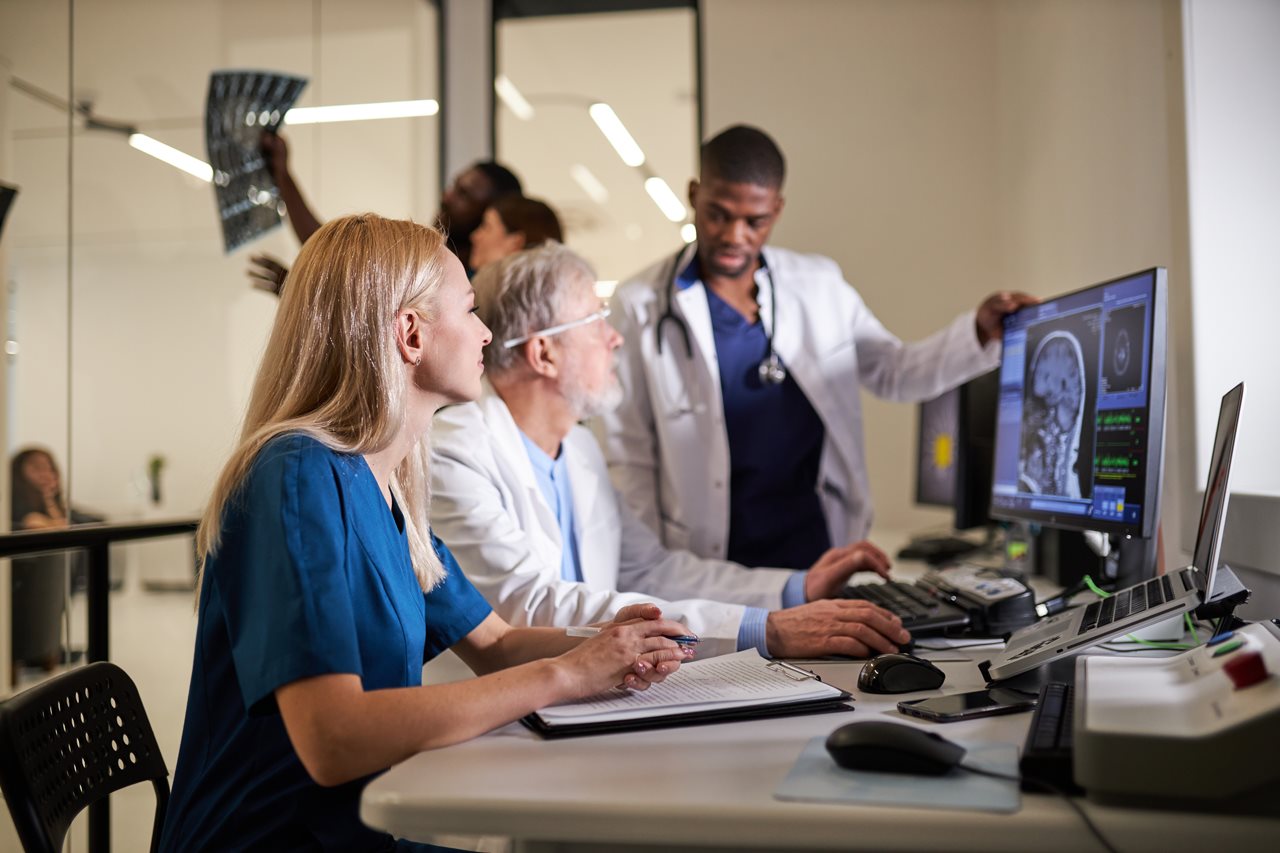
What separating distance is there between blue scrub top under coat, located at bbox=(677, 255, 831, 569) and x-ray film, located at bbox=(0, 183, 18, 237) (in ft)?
4.86

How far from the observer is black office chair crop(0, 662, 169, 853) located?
99cm

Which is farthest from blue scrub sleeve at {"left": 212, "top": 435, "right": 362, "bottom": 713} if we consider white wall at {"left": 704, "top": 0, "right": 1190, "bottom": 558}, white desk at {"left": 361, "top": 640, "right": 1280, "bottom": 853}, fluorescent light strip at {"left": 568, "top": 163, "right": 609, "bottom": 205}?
fluorescent light strip at {"left": 568, "top": 163, "right": 609, "bottom": 205}

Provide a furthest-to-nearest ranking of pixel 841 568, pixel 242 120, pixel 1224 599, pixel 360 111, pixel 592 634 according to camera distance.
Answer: pixel 360 111 → pixel 242 120 → pixel 841 568 → pixel 592 634 → pixel 1224 599

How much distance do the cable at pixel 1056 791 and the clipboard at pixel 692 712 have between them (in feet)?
0.79

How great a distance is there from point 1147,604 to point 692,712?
0.48m

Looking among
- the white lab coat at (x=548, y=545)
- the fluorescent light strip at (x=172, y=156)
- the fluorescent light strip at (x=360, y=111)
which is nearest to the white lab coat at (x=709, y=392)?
the white lab coat at (x=548, y=545)

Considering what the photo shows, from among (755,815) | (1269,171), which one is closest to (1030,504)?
(1269,171)

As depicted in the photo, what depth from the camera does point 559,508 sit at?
189 centimetres

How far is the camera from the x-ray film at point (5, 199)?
7.57 ft

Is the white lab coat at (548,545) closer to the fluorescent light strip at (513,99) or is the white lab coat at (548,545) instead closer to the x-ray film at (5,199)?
the x-ray film at (5,199)

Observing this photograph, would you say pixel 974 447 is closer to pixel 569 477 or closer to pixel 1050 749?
pixel 569 477

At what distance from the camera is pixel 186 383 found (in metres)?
3.25

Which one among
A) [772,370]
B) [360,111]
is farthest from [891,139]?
[360,111]

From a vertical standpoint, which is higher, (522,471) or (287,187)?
(287,187)
